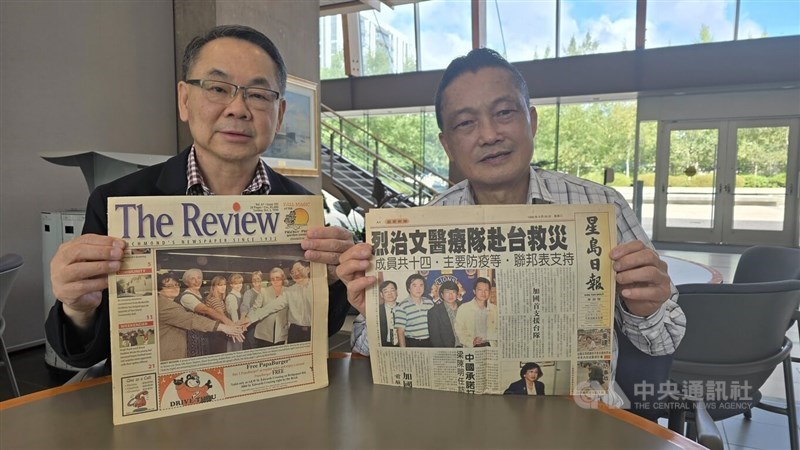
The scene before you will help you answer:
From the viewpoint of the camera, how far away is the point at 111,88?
3.58m

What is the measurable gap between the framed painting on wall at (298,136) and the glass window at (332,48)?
7.14 meters

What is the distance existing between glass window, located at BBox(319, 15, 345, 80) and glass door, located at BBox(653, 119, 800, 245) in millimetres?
6924

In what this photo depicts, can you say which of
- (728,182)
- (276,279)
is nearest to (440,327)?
(276,279)

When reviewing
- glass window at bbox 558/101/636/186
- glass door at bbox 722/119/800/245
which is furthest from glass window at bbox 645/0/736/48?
glass door at bbox 722/119/800/245

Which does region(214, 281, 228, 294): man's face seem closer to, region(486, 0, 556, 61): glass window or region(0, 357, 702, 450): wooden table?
region(0, 357, 702, 450): wooden table

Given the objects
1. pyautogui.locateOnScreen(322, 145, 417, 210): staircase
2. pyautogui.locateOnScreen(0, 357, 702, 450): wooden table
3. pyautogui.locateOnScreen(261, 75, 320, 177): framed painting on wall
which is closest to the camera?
pyautogui.locateOnScreen(0, 357, 702, 450): wooden table

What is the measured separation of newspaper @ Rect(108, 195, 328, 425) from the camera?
0.80 metres

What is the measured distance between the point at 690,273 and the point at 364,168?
782cm

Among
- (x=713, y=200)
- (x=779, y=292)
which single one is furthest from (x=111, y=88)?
(x=713, y=200)

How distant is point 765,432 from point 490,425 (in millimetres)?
2332

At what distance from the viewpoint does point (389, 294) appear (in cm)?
90

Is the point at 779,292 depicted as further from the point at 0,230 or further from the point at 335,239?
the point at 0,230

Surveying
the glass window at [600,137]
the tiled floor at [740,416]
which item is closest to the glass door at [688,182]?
the glass window at [600,137]

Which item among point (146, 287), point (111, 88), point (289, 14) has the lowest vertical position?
point (146, 287)
